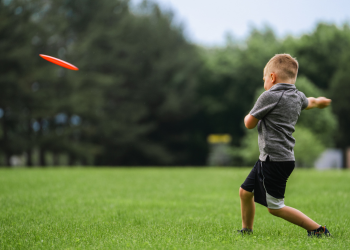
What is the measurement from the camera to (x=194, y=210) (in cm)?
651

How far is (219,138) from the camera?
134 feet

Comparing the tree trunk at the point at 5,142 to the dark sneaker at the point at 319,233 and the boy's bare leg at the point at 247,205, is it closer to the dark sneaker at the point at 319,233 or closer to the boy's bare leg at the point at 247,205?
the boy's bare leg at the point at 247,205

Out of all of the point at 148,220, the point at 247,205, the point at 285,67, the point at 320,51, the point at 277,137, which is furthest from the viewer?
the point at 320,51

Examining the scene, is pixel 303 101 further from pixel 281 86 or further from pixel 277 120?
pixel 277 120

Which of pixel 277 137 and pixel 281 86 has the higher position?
pixel 281 86

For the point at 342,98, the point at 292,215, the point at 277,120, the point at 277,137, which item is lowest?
the point at 292,215

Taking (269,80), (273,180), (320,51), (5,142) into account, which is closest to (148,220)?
(273,180)

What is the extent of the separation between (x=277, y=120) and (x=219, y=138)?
37099mm

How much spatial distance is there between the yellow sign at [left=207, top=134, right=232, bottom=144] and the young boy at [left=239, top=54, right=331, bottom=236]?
36.4 metres

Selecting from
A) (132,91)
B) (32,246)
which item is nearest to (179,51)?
(132,91)

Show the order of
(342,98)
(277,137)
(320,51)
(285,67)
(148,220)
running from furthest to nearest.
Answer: (320,51) < (342,98) < (148,220) < (285,67) < (277,137)

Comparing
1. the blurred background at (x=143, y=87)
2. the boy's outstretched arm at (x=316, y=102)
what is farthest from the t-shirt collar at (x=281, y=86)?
the blurred background at (x=143, y=87)

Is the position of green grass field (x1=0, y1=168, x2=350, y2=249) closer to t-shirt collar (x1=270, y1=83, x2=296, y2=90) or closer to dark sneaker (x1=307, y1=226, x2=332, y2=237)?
dark sneaker (x1=307, y1=226, x2=332, y2=237)

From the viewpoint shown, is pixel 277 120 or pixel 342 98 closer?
pixel 277 120
